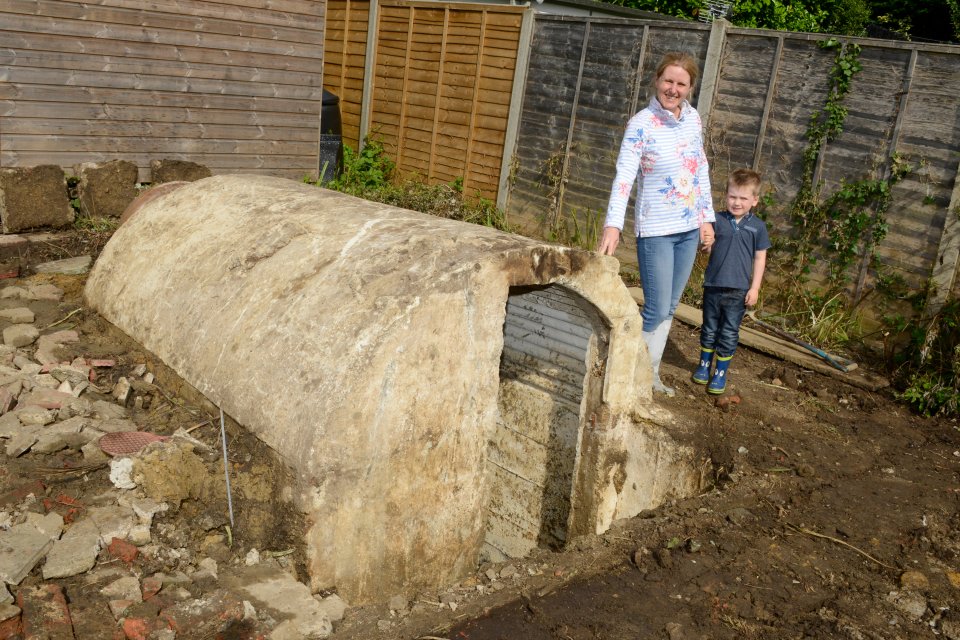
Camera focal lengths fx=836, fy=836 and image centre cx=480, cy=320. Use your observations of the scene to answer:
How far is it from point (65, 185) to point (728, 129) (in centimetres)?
604

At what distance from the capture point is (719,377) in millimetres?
5406

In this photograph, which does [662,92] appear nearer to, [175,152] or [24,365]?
[24,365]

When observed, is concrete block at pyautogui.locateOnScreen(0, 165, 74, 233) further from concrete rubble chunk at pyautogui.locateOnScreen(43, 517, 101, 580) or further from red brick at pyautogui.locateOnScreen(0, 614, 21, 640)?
red brick at pyautogui.locateOnScreen(0, 614, 21, 640)

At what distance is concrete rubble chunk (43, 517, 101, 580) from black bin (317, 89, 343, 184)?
23.5ft

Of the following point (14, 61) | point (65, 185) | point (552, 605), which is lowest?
point (552, 605)

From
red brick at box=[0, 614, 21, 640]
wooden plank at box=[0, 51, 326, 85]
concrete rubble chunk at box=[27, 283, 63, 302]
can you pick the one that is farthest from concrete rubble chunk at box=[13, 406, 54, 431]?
Result: wooden plank at box=[0, 51, 326, 85]

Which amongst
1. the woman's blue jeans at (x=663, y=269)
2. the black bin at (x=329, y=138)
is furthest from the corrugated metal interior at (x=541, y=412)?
the black bin at (x=329, y=138)

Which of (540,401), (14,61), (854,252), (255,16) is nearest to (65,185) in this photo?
(14,61)

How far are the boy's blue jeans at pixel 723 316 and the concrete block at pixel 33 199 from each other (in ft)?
18.6

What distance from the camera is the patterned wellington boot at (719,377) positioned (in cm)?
538

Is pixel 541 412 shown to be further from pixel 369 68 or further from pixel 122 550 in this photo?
pixel 369 68

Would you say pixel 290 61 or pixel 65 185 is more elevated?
pixel 290 61

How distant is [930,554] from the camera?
3.83 meters

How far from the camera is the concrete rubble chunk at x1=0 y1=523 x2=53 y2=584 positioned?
9.99ft
